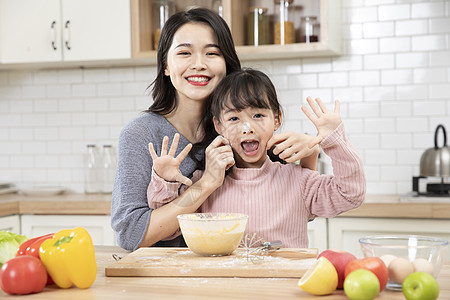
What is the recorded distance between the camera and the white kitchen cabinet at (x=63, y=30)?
3.51m

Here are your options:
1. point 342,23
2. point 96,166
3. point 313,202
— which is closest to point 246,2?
point 342,23

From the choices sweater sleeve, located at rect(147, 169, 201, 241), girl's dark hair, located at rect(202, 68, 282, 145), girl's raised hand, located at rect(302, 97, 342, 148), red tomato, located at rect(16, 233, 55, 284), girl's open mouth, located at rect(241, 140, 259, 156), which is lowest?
red tomato, located at rect(16, 233, 55, 284)

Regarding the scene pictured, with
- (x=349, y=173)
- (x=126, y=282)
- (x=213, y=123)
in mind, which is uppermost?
(x=213, y=123)

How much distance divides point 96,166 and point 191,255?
7.78 feet

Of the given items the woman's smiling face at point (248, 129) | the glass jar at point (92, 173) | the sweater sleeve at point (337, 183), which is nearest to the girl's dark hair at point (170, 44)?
the woman's smiling face at point (248, 129)

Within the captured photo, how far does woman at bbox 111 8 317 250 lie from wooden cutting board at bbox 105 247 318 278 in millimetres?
302

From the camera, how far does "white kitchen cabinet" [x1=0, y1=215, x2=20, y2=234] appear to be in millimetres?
3305

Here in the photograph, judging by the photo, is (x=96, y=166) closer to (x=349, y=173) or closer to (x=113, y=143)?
(x=113, y=143)

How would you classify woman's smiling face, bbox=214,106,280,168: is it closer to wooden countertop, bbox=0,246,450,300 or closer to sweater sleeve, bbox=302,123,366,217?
sweater sleeve, bbox=302,123,366,217

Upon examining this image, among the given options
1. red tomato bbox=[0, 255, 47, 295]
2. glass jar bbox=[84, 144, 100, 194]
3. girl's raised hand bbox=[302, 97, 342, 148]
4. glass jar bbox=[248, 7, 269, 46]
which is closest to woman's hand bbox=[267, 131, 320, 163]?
girl's raised hand bbox=[302, 97, 342, 148]

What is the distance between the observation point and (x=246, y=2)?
140 inches

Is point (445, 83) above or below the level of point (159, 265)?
above

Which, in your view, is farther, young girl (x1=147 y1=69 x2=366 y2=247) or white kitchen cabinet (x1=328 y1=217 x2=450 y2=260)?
white kitchen cabinet (x1=328 y1=217 x2=450 y2=260)

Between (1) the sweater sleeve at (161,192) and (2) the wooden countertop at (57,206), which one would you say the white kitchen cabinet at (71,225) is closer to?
(2) the wooden countertop at (57,206)
